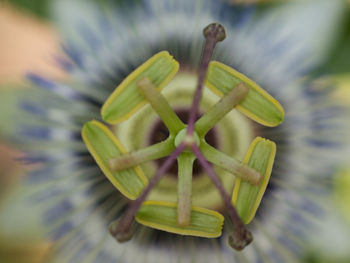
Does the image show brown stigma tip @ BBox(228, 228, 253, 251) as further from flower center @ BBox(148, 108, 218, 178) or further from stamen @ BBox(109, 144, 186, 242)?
flower center @ BBox(148, 108, 218, 178)

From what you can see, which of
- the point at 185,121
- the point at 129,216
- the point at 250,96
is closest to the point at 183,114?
the point at 185,121

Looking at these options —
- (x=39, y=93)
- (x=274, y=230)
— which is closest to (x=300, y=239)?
(x=274, y=230)

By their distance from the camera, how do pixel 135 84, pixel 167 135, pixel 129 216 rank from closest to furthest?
pixel 129 216, pixel 135 84, pixel 167 135

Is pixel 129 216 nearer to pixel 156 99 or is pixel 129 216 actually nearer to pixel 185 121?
pixel 156 99

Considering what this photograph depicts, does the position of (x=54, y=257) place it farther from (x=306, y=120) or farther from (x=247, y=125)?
(x=306, y=120)

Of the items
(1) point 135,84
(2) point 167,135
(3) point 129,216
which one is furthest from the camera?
(2) point 167,135

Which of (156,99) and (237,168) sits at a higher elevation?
(156,99)

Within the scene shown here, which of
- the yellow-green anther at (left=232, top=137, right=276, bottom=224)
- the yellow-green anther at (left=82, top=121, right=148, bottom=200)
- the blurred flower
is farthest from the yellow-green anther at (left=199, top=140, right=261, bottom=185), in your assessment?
the blurred flower
